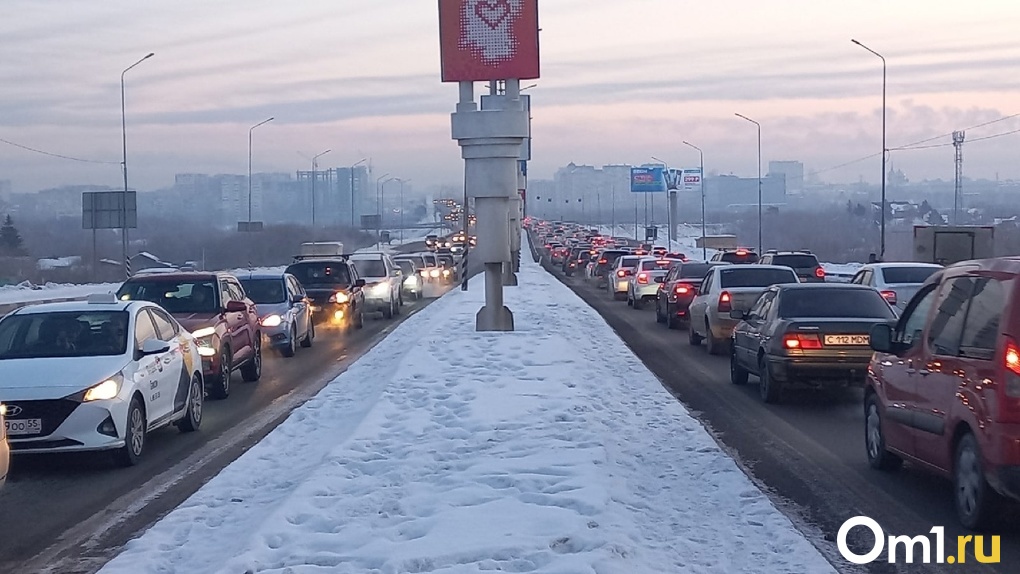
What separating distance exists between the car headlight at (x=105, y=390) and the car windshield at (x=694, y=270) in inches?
780

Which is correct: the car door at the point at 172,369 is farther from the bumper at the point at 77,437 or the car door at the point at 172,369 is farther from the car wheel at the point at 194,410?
the bumper at the point at 77,437

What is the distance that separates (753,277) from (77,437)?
14.5m

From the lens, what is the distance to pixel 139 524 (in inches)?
351

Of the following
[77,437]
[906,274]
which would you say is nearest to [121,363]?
[77,437]

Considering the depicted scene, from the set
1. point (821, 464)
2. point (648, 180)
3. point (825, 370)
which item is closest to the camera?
point (821, 464)

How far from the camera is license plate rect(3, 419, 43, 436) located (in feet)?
35.1

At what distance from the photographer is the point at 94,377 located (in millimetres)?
11117

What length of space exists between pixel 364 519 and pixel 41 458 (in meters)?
5.34

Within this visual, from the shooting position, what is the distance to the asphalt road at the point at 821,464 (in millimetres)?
8336

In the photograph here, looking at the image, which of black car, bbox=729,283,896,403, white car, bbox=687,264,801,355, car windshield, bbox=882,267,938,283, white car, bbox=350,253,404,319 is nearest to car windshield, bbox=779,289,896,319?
black car, bbox=729,283,896,403

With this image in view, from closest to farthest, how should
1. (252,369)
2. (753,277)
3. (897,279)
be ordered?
(252,369), (753,277), (897,279)

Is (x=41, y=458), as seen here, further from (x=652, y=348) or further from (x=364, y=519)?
(x=652, y=348)

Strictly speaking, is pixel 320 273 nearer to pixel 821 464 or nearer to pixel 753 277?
pixel 753 277

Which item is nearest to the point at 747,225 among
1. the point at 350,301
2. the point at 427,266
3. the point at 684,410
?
the point at 427,266
